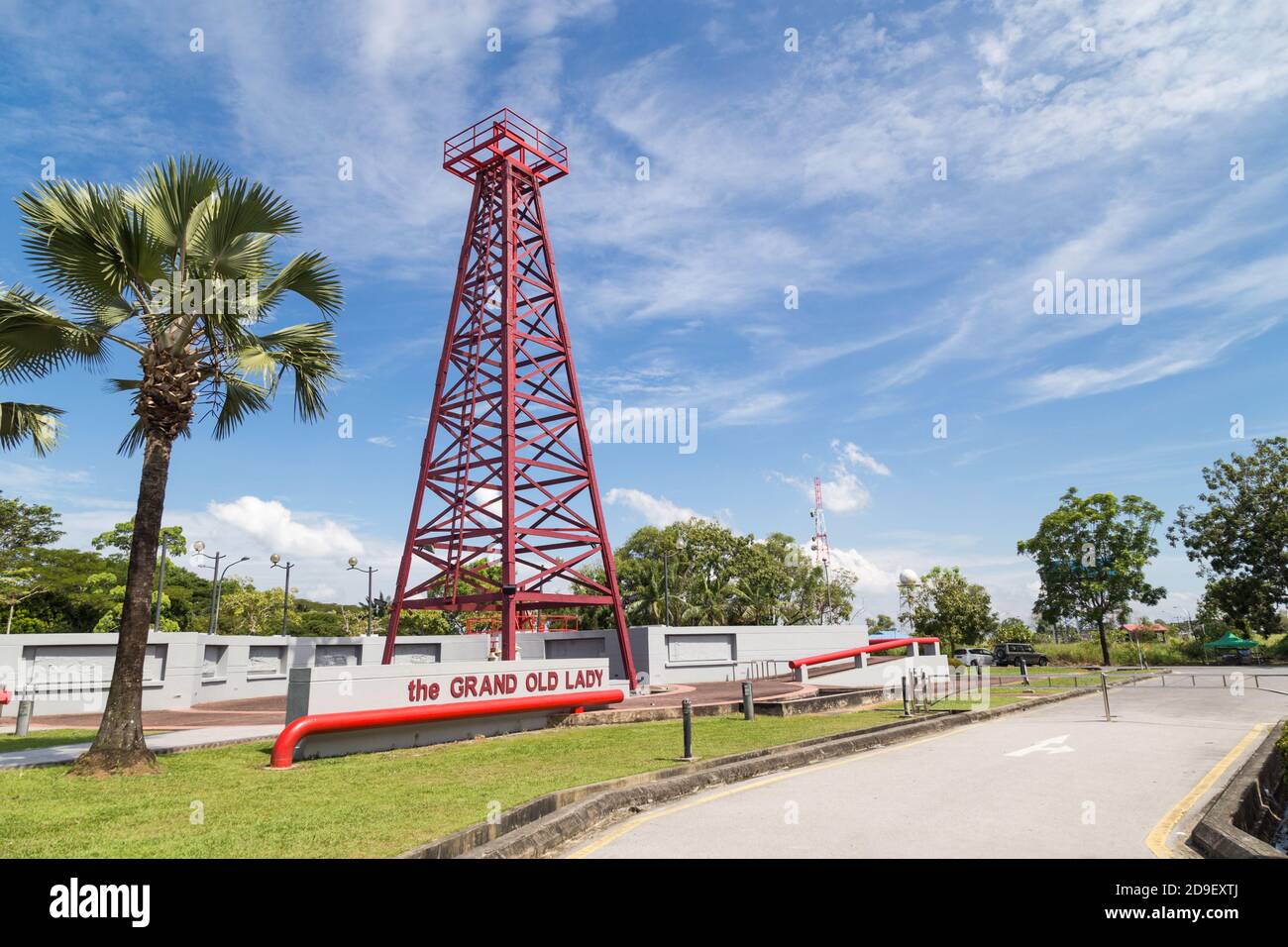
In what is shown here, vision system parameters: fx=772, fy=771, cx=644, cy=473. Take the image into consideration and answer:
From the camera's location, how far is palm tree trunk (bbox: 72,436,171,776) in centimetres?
1060

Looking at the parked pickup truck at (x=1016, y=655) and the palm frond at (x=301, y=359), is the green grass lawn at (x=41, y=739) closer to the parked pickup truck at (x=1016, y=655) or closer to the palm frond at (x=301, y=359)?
the palm frond at (x=301, y=359)

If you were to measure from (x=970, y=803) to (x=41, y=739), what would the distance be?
53.5 ft

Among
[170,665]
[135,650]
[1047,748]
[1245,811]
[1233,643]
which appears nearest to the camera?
[1245,811]

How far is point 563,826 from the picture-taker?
756 cm

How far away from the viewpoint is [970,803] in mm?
8789

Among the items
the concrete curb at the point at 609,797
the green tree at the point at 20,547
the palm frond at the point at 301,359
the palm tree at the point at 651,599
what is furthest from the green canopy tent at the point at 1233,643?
the green tree at the point at 20,547

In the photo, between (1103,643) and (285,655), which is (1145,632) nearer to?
(1103,643)

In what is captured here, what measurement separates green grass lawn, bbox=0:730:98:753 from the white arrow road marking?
16826 millimetres

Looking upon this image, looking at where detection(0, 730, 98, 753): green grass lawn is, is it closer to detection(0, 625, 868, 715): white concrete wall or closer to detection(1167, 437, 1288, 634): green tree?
detection(0, 625, 868, 715): white concrete wall

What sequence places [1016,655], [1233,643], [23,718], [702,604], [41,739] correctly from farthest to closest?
[1233,643] → [1016,655] → [702,604] → [23,718] → [41,739]

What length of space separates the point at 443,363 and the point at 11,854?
74.1 feet

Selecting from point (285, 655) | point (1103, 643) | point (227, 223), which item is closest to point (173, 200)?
point (227, 223)

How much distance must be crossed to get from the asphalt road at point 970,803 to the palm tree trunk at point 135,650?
7.39 m
